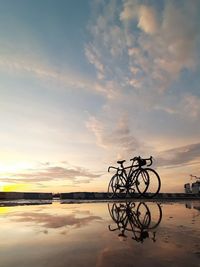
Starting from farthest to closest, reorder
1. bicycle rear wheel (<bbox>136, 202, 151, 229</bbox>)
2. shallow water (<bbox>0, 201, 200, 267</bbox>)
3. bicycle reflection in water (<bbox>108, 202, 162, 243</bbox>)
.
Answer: bicycle rear wheel (<bbox>136, 202, 151, 229</bbox>), bicycle reflection in water (<bbox>108, 202, 162, 243</bbox>), shallow water (<bbox>0, 201, 200, 267</bbox>)

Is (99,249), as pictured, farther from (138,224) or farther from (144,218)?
(144,218)

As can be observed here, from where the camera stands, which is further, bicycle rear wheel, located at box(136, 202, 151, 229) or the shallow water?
bicycle rear wheel, located at box(136, 202, 151, 229)

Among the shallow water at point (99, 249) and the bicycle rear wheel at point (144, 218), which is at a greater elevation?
the bicycle rear wheel at point (144, 218)

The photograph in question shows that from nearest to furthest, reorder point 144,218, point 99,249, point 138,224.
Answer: point 99,249 → point 138,224 → point 144,218

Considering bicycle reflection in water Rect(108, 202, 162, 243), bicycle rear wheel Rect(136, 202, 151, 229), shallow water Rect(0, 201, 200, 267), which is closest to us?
shallow water Rect(0, 201, 200, 267)

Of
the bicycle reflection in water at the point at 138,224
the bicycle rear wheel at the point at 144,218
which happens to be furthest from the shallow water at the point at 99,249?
A: the bicycle rear wheel at the point at 144,218

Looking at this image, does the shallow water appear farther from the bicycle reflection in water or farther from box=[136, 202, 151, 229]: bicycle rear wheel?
box=[136, 202, 151, 229]: bicycle rear wheel

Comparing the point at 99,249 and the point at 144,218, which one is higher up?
the point at 144,218

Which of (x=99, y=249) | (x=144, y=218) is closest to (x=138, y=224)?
(x=144, y=218)

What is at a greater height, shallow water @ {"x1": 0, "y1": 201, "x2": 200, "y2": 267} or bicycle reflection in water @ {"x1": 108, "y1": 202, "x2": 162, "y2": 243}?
bicycle reflection in water @ {"x1": 108, "y1": 202, "x2": 162, "y2": 243}

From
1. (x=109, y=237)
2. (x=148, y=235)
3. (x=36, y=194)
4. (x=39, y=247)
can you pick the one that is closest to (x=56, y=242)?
(x=39, y=247)

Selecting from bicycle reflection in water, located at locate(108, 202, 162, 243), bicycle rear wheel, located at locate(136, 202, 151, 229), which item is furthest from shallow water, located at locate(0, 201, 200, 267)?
bicycle rear wheel, located at locate(136, 202, 151, 229)

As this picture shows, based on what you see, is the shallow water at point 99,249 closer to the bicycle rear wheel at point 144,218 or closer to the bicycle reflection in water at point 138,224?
the bicycle reflection in water at point 138,224

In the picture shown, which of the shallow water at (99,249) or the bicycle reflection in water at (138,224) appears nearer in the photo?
the shallow water at (99,249)
